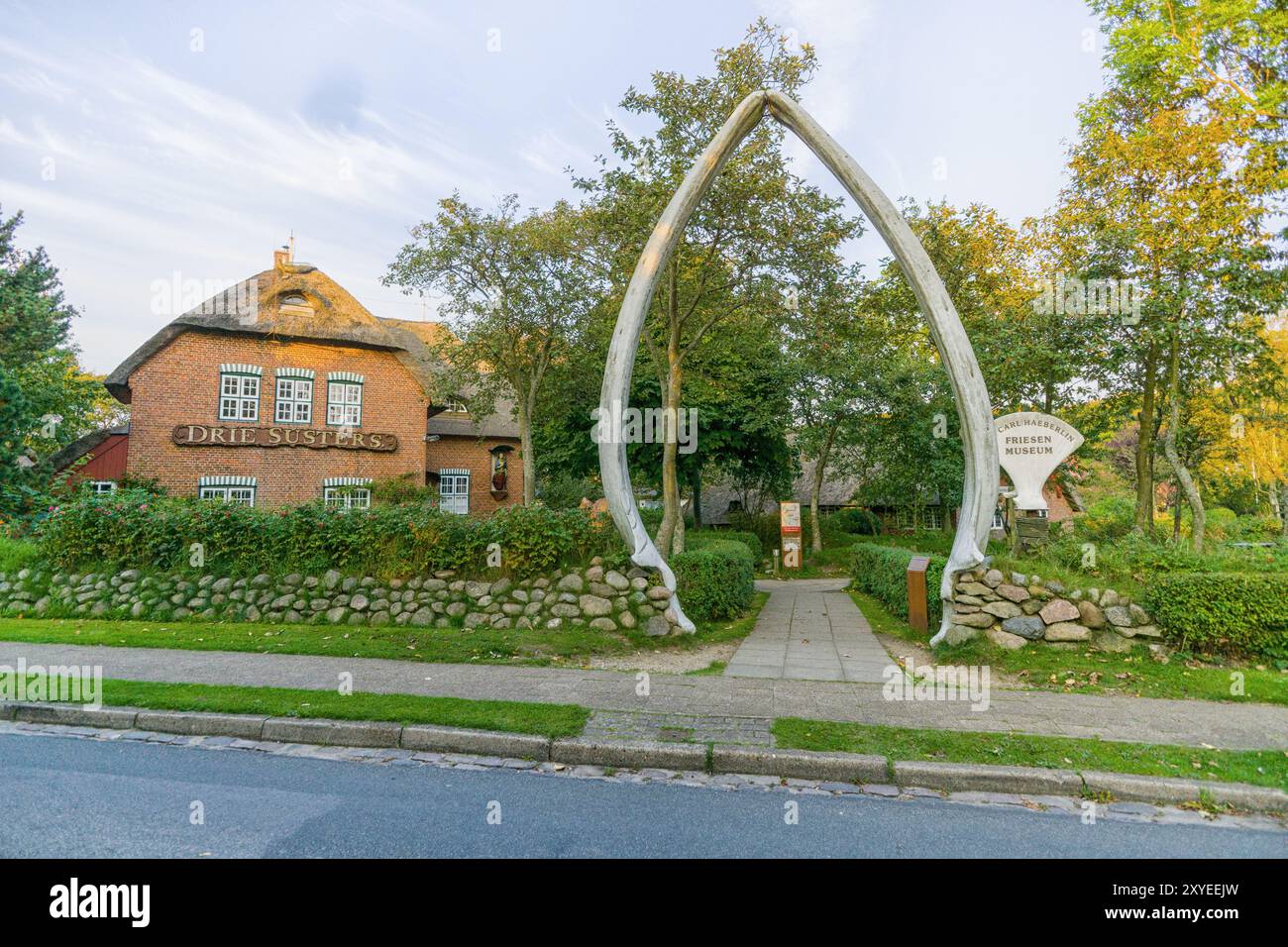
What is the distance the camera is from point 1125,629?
7777 millimetres

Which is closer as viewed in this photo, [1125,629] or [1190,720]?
[1190,720]

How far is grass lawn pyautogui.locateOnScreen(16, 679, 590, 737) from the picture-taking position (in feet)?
18.6

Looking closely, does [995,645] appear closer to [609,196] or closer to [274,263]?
[609,196]

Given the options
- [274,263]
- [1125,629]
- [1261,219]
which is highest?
[274,263]

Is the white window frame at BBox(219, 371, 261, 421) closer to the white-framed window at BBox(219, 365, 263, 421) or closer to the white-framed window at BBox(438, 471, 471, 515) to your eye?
the white-framed window at BBox(219, 365, 263, 421)

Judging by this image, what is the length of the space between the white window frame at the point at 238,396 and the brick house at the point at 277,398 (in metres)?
0.03

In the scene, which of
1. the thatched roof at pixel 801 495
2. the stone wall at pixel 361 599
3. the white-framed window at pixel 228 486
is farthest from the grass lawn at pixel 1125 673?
the thatched roof at pixel 801 495

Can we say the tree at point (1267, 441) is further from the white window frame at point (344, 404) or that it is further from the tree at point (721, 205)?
Answer: the white window frame at point (344, 404)

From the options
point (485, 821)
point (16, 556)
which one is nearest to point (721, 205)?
point (485, 821)

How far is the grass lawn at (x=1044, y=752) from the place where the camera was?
473 cm

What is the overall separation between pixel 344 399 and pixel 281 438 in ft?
8.30

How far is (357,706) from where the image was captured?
6.06m
